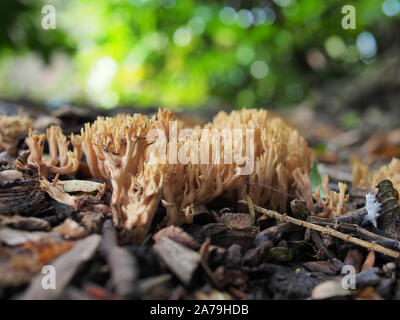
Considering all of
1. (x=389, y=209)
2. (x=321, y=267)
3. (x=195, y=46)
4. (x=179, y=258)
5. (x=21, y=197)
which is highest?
(x=195, y=46)

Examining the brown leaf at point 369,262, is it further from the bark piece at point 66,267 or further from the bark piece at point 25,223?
the bark piece at point 25,223

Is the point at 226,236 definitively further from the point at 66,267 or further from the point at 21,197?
the point at 21,197

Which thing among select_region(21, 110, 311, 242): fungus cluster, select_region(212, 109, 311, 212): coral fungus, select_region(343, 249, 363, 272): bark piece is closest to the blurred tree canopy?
select_region(21, 110, 311, 242): fungus cluster

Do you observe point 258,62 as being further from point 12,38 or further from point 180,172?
point 180,172

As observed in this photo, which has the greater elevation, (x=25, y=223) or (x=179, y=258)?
(x=25, y=223)

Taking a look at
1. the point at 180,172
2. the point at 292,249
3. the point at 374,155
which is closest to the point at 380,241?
the point at 292,249

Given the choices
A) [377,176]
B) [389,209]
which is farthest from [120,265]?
[377,176]

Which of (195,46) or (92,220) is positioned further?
(195,46)
